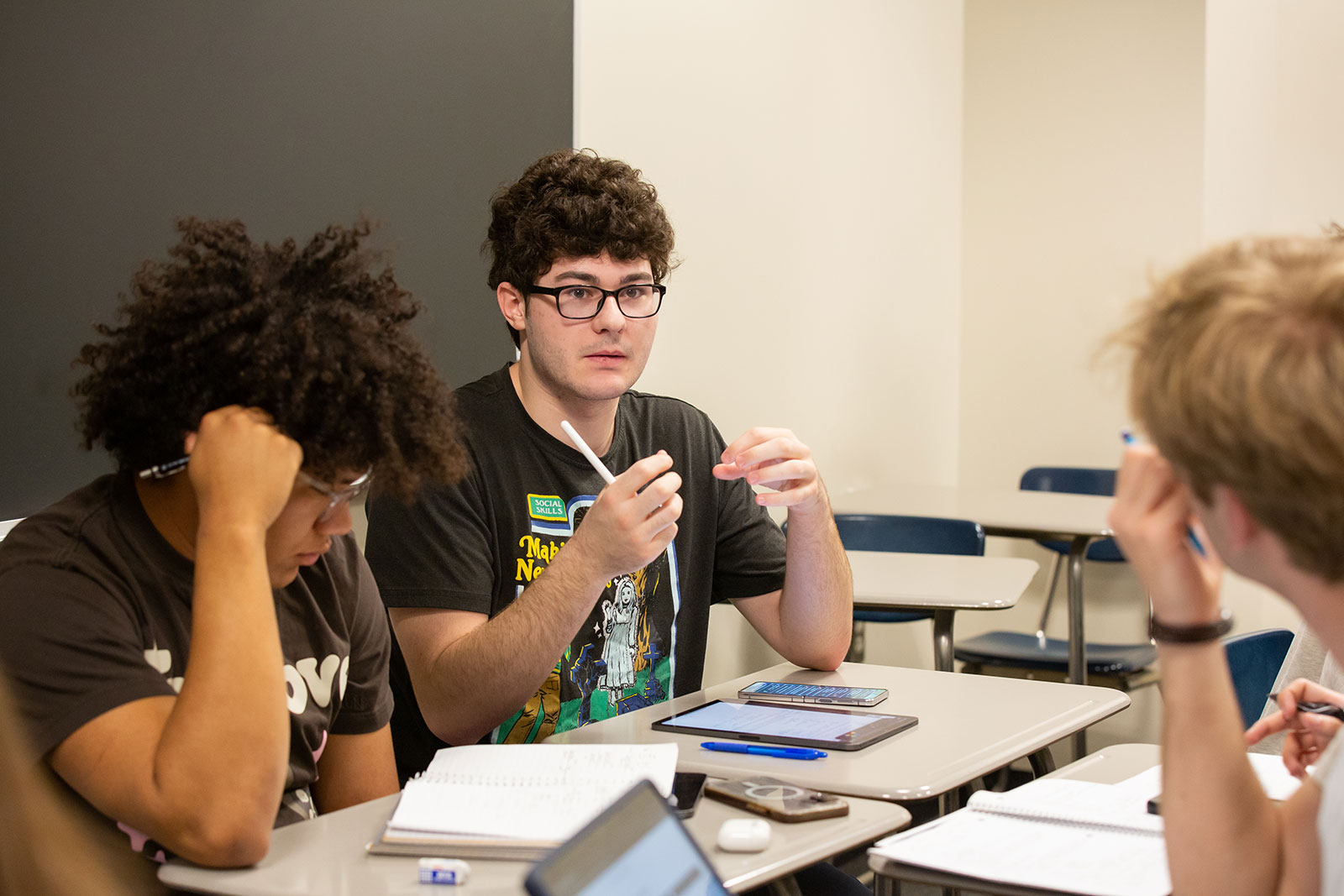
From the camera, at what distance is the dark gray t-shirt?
3.73ft

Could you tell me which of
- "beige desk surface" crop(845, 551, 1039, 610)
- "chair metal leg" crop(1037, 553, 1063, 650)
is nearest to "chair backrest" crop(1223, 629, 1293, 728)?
"beige desk surface" crop(845, 551, 1039, 610)

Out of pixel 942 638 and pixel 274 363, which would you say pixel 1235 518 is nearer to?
pixel 274 363

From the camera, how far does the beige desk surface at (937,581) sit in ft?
8.22

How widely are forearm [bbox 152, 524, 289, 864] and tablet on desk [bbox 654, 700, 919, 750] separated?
2.01 ft

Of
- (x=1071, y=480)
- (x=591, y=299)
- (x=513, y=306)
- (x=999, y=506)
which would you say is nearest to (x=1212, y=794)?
(x=591, y=299)

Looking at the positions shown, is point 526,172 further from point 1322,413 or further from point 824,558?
point 1322,413

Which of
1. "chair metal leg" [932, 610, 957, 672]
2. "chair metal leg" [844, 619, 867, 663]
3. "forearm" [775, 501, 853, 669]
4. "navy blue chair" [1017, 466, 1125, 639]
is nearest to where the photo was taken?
"forearm" [775, 501, 853, 669]

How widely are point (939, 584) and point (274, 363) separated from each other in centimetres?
177

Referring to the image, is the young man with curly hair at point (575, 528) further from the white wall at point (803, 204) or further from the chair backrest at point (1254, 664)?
the white wall at point (803, 204)

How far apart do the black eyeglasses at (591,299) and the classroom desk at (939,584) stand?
29.1 inches

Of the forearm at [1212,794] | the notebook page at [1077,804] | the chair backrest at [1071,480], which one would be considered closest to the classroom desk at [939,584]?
the notebook page at [1077,804]

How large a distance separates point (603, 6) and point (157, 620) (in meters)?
2.13

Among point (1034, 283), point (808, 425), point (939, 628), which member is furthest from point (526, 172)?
point (1034, 283)

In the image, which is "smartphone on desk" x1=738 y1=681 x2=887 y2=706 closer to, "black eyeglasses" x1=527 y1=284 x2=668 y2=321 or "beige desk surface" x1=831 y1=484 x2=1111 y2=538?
"black eyeglasses" x1=527 y1=284 x2=668 y2=321
